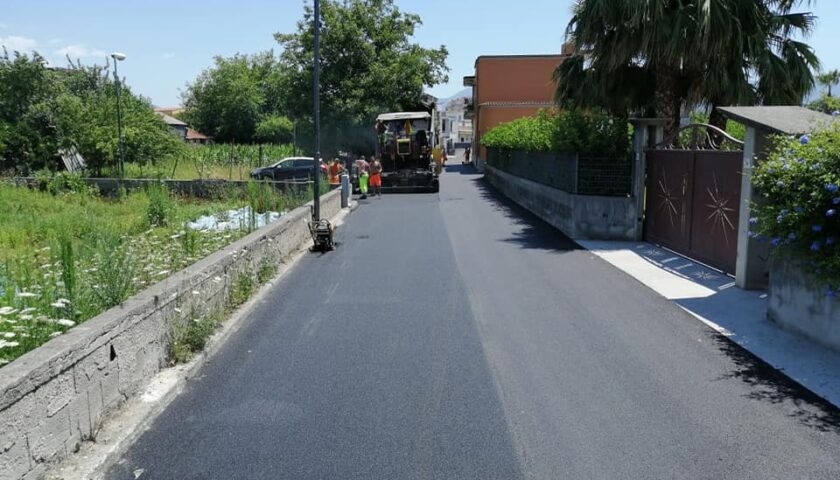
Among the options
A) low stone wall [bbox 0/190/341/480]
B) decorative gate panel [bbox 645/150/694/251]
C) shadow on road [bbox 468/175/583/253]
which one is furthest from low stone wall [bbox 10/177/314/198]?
low stone wall [bbox 0/190/341/480]

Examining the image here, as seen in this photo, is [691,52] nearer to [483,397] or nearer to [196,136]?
[483,397]

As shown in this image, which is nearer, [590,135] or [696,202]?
[696,202]

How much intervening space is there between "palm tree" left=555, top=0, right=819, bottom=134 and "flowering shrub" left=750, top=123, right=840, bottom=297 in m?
7.82

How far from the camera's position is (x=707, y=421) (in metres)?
5.38

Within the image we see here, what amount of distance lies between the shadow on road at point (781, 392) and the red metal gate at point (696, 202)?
13.7ft

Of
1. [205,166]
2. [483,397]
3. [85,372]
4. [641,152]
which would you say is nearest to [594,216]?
[641,152]

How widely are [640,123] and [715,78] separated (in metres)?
3.12

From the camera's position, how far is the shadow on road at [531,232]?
48.1 ft

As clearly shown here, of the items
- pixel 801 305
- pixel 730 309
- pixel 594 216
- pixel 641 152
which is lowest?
pixel 730 309

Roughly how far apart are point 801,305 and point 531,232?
956 centimetres

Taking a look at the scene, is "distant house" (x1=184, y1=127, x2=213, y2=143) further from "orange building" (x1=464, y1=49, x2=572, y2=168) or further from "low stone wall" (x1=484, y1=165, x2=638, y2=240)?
"low stone wall" (x1=484, y1=165, x2=638, y2=240)

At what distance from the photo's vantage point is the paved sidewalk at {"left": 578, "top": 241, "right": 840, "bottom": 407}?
6516 millimetres

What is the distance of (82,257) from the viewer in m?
8.26

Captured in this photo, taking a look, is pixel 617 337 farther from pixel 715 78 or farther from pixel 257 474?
pixel 715 78
